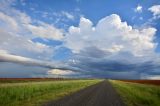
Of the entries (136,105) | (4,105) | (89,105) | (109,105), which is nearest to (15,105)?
(4,105)

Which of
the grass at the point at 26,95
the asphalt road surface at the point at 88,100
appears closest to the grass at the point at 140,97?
the asphalt road surface at the point at 88,100

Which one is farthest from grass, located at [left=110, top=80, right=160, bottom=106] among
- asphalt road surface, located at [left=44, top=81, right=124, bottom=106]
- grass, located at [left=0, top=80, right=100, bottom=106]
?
grass, located at [left=0, top=80, right=100, bottom=106]

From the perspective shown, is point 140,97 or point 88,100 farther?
point 140,97

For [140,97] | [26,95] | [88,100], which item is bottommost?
[88,100]

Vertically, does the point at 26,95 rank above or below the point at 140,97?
above

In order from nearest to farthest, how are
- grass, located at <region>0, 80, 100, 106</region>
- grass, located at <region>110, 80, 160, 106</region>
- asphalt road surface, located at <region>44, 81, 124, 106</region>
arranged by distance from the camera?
asphalt road surface, located at <region>44, 81, 124, 106</region>
grass, located at <region>0, 80, 100, 106</region>
grass, located at <region>110, 80, 160, 106</region>

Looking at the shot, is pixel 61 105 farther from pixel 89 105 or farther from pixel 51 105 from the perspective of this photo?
pixel 89 105

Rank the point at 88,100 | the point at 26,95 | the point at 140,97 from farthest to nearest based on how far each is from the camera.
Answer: the point at 140,97 → the point at 26,95 → the point at 88,100

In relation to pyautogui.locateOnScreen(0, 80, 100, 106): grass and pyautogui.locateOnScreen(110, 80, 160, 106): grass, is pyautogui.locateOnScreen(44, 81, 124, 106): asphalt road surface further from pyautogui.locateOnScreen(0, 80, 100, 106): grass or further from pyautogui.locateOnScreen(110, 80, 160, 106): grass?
pyautogui.locateOnScreen(0, 80, 100, 106): grass

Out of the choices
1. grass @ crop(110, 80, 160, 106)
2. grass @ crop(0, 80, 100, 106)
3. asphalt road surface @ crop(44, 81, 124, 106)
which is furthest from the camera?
grass @ crop(110, 80, 160, 106)

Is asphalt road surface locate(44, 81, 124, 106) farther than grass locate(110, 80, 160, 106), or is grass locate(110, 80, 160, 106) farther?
grass locate(110, 80, 160, 106)

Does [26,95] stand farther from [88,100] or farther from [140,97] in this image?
[140,97]

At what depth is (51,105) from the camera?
59.7 feet

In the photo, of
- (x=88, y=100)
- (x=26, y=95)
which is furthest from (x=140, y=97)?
(x=26, y=95)
